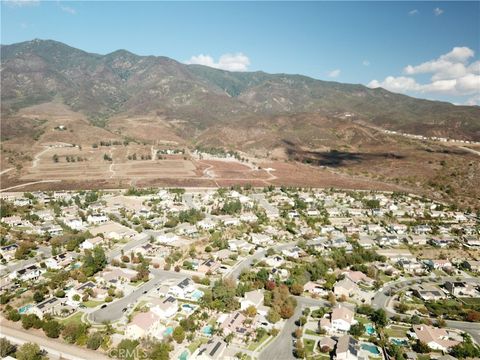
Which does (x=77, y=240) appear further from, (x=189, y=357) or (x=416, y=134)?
(x=416, y=134)

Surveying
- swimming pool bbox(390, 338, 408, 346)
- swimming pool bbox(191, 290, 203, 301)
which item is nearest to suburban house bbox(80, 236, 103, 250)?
swimming pool bbox(191, 290, 203, 301)

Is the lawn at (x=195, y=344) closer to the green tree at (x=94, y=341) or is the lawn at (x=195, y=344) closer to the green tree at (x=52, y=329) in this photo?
the green tree at (x=94, y=341)

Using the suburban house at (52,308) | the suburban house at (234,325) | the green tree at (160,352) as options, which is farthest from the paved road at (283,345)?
the suburban house at (52,308)

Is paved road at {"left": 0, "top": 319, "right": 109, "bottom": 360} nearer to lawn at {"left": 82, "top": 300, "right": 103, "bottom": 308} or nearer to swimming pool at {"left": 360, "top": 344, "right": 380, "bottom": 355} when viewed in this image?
lawn at {"left": 82, "top": 300, "right": 103, "bottom": 308}

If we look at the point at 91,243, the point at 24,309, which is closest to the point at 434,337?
the point at 24,309

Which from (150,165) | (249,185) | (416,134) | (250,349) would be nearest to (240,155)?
(150,165)

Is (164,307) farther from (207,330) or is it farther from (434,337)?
(434,337)

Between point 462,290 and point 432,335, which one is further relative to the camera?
point 462,290

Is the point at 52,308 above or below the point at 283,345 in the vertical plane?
below
